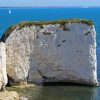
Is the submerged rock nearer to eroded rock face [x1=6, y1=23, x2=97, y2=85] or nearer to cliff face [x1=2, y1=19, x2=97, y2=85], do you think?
cliff face [x1=2, y1=19, x2=97, y2=85]

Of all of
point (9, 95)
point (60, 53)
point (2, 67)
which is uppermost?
point (60, 53)

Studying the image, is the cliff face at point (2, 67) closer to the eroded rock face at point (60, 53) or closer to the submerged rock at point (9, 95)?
the submerged rock at point (9, 95)

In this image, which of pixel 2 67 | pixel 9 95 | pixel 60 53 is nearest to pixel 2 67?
pixel 2 67

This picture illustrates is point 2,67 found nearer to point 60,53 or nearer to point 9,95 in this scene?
point 9,95

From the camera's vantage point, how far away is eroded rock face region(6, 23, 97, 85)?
4053 cm

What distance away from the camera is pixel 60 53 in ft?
135

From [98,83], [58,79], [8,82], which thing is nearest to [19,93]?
[8,82]

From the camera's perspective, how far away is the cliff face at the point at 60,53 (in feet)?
133

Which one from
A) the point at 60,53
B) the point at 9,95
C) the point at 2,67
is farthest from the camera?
the point at 60,53

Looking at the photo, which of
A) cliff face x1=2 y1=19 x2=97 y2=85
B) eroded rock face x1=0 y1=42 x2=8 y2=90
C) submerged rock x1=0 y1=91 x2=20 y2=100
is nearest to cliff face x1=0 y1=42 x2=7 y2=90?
eroded rock face x1=0 y1=42 x2=8 y2=90

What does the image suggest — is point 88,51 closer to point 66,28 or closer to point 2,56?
point 66,28

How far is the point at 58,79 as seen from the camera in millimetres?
41281

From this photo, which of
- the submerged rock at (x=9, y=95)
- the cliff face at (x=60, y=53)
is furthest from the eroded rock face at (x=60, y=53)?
the submerged rock at (x=9, y=95)

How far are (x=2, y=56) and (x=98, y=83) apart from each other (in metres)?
9.38
